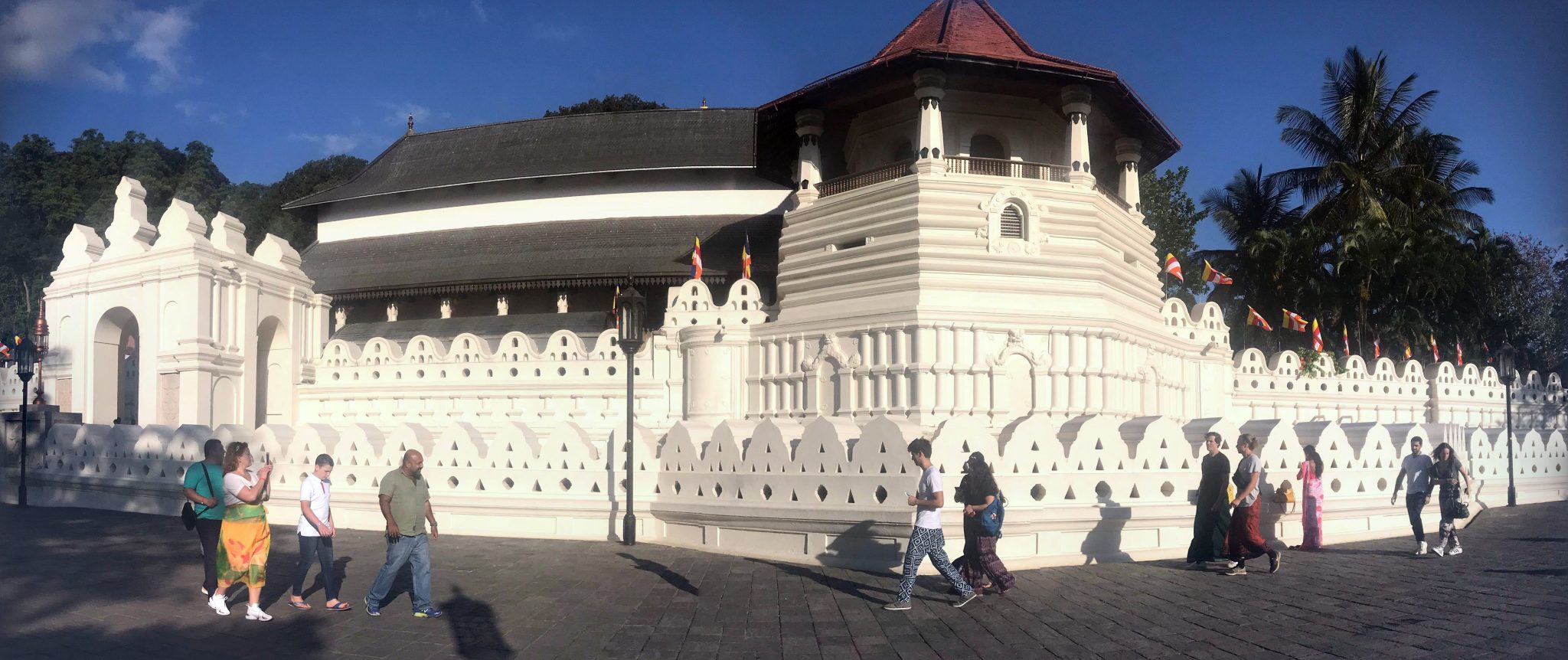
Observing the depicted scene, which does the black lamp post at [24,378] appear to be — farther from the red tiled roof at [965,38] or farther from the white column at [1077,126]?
the white column at [1077,126]

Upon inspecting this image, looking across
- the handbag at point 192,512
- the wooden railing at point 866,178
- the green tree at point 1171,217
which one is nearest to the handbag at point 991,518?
the handbag at point 192,512

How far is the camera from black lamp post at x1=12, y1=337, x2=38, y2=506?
1761cm

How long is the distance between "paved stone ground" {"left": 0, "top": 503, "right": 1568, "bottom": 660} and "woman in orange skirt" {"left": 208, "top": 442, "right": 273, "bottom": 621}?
302 millimetres

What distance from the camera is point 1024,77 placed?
21844 mm

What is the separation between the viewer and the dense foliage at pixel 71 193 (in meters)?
20.1

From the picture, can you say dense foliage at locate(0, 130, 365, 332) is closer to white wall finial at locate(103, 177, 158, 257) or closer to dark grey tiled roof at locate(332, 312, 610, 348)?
white wall finial at locate(103, 177, 158, 257)

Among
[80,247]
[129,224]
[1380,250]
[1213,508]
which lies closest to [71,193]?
[80,247]

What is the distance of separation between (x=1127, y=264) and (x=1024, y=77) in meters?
4.96

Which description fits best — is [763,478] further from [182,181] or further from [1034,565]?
[182,181]

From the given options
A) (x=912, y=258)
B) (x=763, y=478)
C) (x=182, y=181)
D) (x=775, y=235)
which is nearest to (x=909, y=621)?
(x=763, y=478)

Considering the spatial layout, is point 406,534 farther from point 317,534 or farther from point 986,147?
point 986,147

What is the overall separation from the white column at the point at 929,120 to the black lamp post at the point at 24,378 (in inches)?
660

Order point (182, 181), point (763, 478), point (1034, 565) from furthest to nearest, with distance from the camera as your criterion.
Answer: point (182, 181)
point (763, 478)
point (1034, 565)

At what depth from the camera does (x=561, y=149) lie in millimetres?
34906
